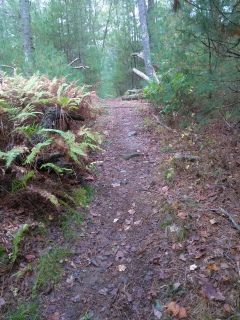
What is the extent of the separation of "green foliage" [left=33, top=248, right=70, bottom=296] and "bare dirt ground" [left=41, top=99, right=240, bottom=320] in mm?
100

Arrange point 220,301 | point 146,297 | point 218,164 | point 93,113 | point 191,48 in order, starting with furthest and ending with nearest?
1. point 93,113
2. point 191,48
3. point 218,164
4. point 146,297
5. point 220,301

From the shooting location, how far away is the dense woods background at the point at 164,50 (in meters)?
3.96

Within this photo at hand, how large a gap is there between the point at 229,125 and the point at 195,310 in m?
3.87

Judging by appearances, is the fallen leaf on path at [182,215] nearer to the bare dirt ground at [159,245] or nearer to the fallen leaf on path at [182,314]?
the bare dirt ground at [159,245]

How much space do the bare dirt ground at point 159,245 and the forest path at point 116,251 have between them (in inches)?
0.4

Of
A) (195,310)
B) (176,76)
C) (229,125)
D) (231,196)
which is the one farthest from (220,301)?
(176,76)

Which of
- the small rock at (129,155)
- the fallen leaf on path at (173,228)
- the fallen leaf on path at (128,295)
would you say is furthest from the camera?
the small rock at (129,155)

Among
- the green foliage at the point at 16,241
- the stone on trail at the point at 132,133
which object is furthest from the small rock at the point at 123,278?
the stone on trail at the point at 132,133

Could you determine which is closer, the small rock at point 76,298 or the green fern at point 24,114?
the small rock at point 76,298

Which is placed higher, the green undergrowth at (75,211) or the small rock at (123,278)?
the green undergrowth at (75,211)

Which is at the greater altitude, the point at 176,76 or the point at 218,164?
the point at 176,76

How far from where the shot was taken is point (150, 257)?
2.98m

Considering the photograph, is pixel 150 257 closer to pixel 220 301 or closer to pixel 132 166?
pixel 220 301

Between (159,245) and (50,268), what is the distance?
54.4 inches
